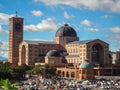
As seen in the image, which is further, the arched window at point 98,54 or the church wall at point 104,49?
the arched window at point 98,54

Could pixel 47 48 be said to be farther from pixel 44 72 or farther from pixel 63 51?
pixel 44 72

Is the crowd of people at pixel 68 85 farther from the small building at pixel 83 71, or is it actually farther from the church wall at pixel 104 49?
the church wall at pixel 104 49

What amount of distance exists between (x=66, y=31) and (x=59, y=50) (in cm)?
821

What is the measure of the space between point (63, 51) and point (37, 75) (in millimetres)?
33274

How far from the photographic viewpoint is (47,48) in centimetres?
13262

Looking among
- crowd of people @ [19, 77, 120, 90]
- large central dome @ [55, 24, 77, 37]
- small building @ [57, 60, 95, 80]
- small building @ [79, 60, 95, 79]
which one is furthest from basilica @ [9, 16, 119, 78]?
crowd of people @ [19, 77, 120, 90]

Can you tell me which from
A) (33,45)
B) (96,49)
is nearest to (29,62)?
(33,45)

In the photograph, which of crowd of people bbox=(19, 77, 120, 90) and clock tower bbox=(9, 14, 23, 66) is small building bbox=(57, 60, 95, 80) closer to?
crowd of people bbox=(19, 77, 120, 90)

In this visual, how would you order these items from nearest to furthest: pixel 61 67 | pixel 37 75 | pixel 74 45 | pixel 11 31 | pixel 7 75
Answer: pixel 7 75 → pixel 37 75 → pixel 61 67 → pixel 74 45 → pixel 11 31

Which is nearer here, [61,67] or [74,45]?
[61,67]

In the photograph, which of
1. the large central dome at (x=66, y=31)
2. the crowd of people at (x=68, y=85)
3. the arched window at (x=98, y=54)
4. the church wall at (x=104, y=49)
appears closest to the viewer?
the crowd of people at (x=68, y=85)

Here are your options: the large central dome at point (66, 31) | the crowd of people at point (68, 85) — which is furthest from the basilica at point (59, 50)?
the crowd of people at point (68, 85)

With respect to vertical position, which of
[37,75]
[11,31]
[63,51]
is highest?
[11,31]

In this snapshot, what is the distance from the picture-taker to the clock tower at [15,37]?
139 meters
